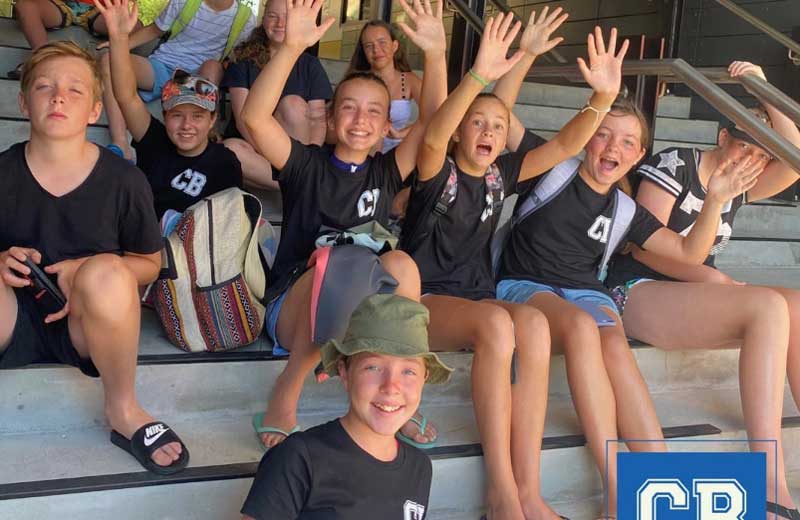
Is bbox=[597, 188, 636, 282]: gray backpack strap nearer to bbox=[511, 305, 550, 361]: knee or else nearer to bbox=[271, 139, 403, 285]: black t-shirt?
bbox=[511, 305, 550, 361]: knee

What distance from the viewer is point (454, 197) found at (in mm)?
2566

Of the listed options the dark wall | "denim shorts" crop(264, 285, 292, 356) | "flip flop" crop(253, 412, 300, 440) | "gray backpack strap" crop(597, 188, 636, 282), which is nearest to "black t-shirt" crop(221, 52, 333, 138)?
"denim shorts" crop(264, 285, 292, 356)

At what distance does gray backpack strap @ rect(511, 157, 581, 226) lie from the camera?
9.18 feet

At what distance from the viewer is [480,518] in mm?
2287

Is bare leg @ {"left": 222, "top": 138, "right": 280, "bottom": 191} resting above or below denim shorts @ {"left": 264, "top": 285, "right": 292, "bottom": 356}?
above

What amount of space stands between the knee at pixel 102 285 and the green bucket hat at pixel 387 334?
55 centimetres

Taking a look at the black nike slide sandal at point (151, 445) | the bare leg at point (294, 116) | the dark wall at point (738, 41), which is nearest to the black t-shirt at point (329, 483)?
the black nike slide sandal at point (151, 445)

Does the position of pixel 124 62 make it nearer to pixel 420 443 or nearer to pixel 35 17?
pixel 35 17

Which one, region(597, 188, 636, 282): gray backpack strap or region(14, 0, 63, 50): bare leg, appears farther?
region(14, 0, 63, 50): bare leg

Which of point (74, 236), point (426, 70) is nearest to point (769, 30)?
point (426, 70)

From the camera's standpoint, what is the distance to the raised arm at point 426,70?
8.17ft

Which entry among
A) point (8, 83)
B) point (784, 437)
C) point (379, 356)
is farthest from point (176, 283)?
point (784, 437)

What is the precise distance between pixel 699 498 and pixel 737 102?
1.27 m

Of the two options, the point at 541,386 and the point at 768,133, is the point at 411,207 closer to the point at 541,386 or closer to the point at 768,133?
the point at 541,386
